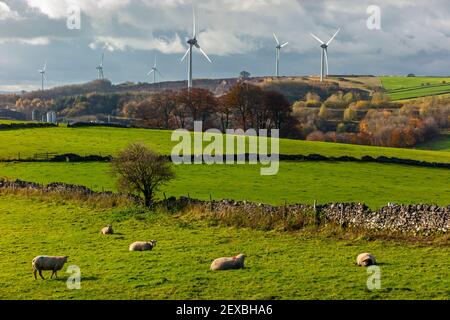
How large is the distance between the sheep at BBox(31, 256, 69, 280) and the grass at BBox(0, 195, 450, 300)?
0.29 meters

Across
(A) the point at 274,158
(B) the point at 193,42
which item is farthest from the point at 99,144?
(B) the point at 193,42

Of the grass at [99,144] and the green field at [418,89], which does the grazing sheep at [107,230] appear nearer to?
the grass at [99,144]

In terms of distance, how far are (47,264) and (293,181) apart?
29.1 m

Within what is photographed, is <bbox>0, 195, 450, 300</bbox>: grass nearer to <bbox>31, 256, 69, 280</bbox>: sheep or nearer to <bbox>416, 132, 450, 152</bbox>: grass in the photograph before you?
<bbox>31, 256, 69, 280</bbox>: sheep

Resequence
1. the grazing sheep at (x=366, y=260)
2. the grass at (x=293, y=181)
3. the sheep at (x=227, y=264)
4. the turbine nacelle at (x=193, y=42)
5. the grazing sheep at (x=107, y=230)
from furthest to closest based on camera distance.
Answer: the turbine nacelle at (x=193, y=42)
the grass at (x=293, y=181)
the grazing sheep at (x=107, y=230)
the grazing sheep at (x=366, y=260)
the sheep at (x=227, y=264)

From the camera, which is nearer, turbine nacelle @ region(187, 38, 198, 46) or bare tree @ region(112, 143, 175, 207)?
bare tree @ region(112, 143, 175, 207)

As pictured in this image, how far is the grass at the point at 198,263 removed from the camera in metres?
14.8

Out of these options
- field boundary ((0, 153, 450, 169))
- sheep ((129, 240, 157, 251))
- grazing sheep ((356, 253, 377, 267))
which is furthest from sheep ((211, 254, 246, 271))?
field boundary ((0, 153, 450, 169))

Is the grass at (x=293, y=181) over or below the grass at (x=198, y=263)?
over

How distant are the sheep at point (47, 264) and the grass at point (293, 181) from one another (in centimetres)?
1836

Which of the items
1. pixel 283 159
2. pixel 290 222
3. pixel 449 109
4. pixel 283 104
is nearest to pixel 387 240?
pixel 290 222

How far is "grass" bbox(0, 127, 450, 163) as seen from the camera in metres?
57.2

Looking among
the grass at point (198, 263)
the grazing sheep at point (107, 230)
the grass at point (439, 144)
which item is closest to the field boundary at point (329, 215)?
the grass at point (198, 263)
